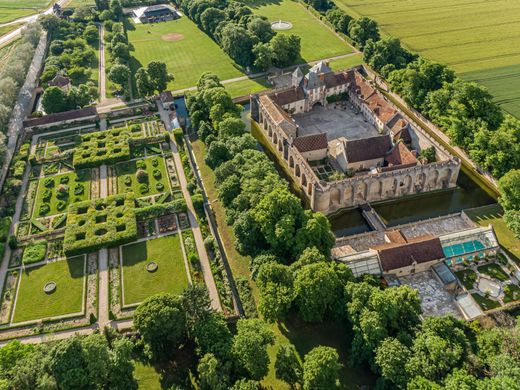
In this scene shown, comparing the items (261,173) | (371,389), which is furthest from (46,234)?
(371,389)

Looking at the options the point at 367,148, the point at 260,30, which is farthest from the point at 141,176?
the point at 260,30

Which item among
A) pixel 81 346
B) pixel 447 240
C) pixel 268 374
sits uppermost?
pixel 81 346

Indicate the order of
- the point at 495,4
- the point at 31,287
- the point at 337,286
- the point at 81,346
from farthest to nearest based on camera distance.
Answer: the point at 495,4 < the point at 31,287 < the point at 337,286 < the point at 81,346

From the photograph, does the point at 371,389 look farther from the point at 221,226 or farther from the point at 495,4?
the point at 495,4

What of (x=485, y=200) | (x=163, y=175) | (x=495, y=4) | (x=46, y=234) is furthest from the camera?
(x=495, y=4)

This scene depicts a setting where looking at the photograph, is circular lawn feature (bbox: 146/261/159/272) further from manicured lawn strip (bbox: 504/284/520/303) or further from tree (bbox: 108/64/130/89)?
tree (bbox: 108/64/130/89)

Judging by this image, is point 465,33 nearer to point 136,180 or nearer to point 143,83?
point 143,83

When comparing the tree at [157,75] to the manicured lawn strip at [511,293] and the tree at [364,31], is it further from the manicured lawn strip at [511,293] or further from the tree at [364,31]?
the manicured lawn strip at [511,293]

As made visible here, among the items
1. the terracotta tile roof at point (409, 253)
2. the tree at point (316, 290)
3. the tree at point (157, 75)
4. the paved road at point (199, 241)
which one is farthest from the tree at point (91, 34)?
the terracotta tile roof at point (409, 253)
